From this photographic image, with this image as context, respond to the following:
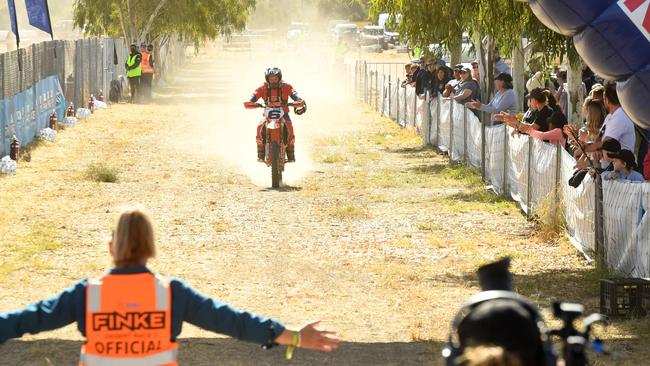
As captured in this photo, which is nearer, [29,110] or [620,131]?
[620,131]

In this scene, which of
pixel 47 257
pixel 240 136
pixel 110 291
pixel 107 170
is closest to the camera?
pixel 110 291

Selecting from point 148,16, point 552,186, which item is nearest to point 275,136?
point 552,186

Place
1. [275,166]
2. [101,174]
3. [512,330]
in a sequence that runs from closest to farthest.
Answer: [512,330], [275,166], [101,174]

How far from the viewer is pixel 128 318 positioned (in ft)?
17.9

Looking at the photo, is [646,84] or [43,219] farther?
[43,219]

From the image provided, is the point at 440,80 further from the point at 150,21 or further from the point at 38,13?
the point at 150,21

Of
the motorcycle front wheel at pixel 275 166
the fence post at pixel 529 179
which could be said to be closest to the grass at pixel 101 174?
the motorcycle front wheel at pixel 275 166

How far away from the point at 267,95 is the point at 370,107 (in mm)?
23961

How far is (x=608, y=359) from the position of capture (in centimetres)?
1023

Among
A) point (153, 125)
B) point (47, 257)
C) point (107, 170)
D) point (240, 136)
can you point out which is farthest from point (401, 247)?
point (153, 125)

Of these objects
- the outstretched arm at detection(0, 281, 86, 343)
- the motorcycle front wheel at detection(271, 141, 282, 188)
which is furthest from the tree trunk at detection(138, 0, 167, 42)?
the outstretched arm at detection(0, 281, 86, 343)

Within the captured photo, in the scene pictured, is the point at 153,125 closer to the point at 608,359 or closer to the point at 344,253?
the point at 344,253

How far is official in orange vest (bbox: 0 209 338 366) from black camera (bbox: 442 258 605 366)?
1789mm

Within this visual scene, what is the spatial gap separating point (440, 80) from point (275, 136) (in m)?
8.53
